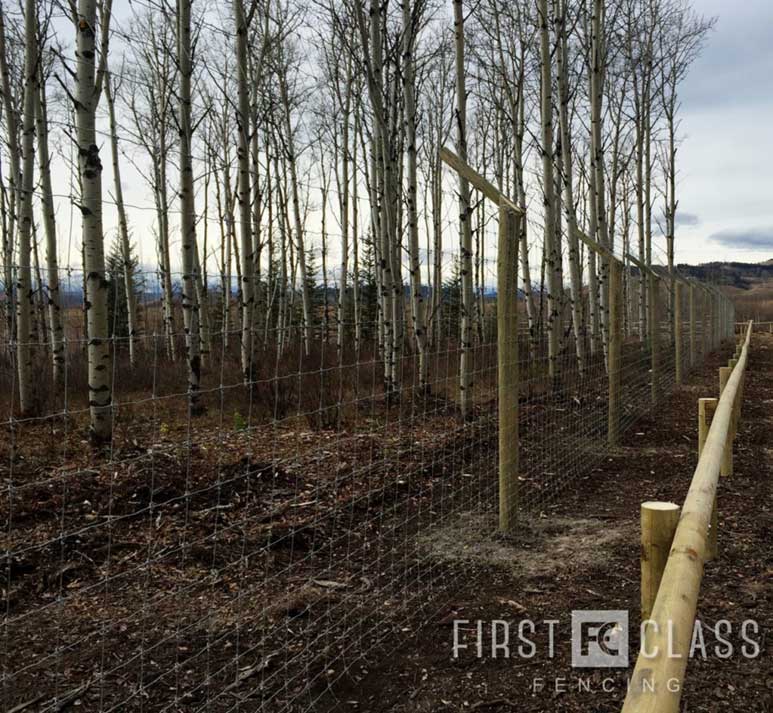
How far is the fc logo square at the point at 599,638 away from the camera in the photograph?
267 cm

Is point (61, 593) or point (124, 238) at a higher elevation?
point (124, 238)

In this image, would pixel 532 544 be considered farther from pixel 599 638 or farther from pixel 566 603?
pixel 599 638

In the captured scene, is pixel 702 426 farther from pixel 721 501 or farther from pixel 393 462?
pixel 393 462

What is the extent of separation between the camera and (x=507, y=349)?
13.5 ft

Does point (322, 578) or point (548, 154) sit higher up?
point (548, 154)

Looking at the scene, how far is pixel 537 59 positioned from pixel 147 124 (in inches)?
476

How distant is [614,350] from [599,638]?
419 centimetres

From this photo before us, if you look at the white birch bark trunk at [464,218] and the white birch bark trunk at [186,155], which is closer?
the white birch bark trunk at [464,218]

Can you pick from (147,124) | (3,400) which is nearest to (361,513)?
(3,400)

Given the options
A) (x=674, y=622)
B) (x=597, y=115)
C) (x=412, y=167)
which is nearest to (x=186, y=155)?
(x=412, y=167)

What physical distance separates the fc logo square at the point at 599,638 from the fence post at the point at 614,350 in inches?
150

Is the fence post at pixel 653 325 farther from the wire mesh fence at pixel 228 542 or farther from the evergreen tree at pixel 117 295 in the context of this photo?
the evergreen tree at pixel 117 295

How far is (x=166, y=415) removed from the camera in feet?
27.2

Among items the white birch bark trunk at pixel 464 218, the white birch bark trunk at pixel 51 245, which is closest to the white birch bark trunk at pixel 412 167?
the white birch bark trunk at pixel 464 218
